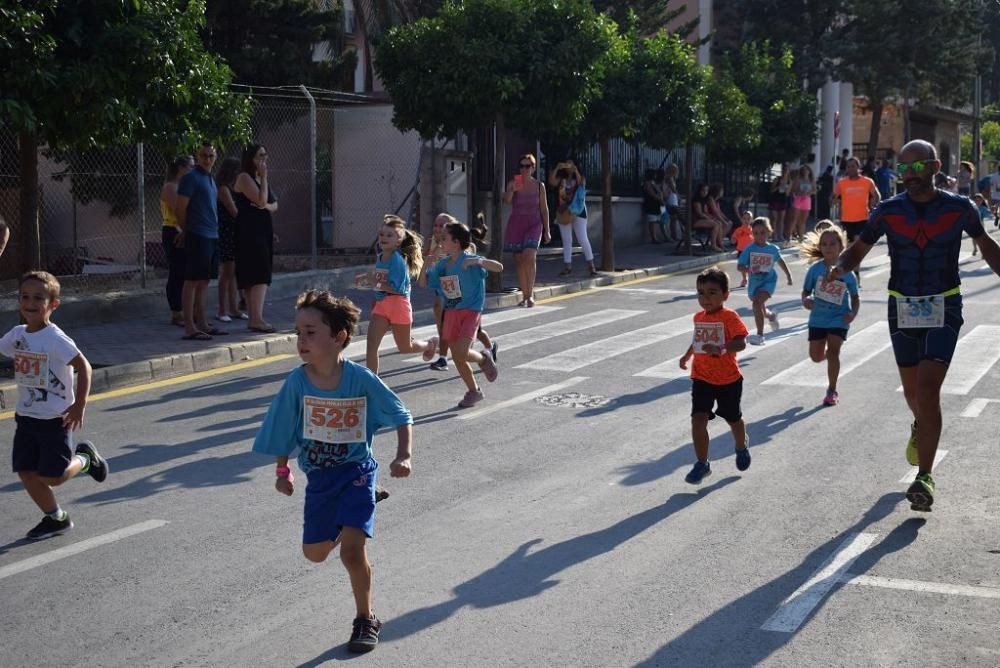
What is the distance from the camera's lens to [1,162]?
16062mm

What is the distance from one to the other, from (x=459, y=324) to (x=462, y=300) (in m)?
0.20

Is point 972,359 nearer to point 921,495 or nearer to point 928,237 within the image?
point 928,237

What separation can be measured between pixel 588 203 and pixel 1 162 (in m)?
13.6

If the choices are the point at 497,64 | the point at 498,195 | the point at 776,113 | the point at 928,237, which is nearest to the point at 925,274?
the point at 928,237

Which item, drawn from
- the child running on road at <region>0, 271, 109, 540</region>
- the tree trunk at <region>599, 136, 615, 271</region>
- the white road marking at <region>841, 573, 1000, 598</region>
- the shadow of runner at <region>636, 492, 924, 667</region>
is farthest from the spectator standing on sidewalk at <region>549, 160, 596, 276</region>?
the white road marking at <region>841, 573, 1000, 598</region>

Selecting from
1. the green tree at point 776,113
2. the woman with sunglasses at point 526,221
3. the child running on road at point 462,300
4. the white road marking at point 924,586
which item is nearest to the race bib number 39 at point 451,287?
the child running on road at point 462,300

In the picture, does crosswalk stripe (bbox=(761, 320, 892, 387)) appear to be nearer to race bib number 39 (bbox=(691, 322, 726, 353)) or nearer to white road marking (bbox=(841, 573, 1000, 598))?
race bib number 39 (bbox=(691, 322, 726, 353))

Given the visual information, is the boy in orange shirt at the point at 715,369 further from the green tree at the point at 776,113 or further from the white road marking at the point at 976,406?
the green tree at the point at 776,113

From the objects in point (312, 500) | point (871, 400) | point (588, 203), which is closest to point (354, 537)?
point (312, 500)

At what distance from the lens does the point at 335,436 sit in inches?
205

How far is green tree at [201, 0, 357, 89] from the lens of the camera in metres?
21.9

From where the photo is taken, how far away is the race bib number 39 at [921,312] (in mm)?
7180

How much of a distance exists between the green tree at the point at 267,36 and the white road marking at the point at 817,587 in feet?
56.5

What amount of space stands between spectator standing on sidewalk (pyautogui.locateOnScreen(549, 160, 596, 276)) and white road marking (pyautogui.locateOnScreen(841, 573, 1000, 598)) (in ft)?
49.9
